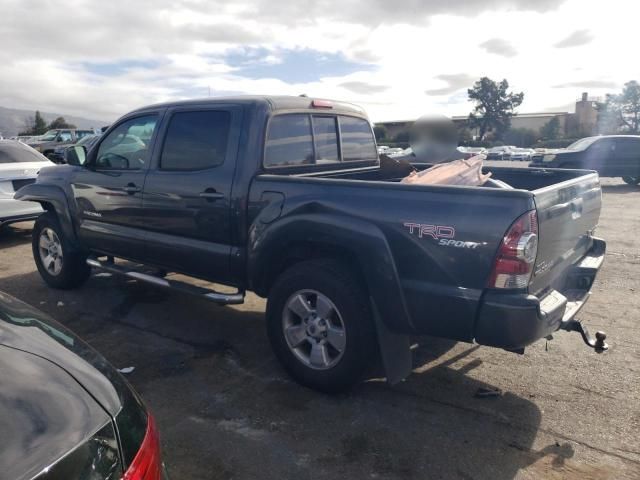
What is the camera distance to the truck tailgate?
3113 mm

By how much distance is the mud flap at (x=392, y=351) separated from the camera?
11.4 ft

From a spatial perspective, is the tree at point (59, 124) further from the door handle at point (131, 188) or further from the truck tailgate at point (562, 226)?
the truck tailgate at point (562, 226)

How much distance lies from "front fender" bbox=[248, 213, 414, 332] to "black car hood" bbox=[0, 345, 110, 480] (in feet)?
6.46

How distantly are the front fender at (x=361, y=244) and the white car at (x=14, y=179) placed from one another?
19.5 ft

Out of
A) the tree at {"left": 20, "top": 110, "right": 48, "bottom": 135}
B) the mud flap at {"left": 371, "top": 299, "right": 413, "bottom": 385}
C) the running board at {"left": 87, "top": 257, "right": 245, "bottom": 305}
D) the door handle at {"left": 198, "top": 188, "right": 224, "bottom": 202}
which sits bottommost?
the mud flap at {"left": 371, "top": 299, "right": 413, "bottom": 385}

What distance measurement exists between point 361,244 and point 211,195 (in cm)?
146

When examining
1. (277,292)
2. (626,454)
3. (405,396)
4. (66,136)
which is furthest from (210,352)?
(66,136)

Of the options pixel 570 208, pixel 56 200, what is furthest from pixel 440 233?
pixel 56 200

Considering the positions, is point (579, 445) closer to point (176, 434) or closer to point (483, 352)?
point (483, 352)

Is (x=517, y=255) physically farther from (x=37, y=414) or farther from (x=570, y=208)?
(x=37, y=414)

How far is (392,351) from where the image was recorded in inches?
138

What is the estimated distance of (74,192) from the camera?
5.68 m

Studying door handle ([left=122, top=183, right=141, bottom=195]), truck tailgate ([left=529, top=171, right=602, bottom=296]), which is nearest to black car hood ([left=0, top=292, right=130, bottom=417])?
truck tailgate ([left=529, top=171, right=602, bottom=296])

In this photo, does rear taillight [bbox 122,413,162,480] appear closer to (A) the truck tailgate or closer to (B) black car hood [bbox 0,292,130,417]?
(B) black car hood [bbox 0,292,130,417]
